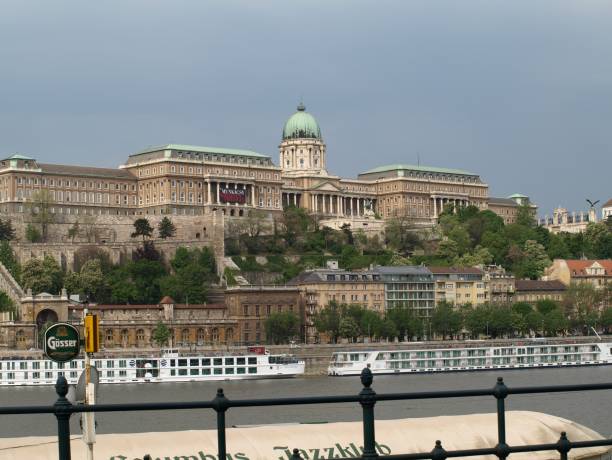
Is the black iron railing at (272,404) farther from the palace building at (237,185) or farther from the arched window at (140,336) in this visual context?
the palace building at (237,185)

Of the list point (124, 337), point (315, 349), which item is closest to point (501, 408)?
point (315, 349)

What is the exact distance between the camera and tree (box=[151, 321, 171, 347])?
8819 centimetres

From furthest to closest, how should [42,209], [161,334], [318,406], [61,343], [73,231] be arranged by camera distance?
[42,209] → [73,231] → [161,334] → [318,406] → [61,343]

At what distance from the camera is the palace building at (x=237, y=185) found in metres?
122

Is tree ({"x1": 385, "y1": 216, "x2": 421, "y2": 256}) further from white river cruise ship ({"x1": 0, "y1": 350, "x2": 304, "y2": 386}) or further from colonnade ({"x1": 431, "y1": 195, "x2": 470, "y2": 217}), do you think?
white river cruise ship ({"x1": 0, "y1": 350, "x2": 304, "y2": 386})

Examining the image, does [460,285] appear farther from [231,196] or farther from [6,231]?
[6,231]

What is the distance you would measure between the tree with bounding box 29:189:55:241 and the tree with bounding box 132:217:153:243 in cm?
667

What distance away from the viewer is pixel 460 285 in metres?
107

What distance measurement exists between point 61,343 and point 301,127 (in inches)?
5494

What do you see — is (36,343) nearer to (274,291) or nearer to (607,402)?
(274,291)

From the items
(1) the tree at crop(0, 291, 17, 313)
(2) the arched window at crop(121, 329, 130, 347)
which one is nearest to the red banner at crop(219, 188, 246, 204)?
(2) the arched window at crop(121, 329, 130, 347)

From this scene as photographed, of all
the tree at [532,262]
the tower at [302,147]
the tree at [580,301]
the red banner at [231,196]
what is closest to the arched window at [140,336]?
the tree at [580,301]

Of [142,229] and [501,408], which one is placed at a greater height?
[142,229]

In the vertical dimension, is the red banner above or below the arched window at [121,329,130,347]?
above
